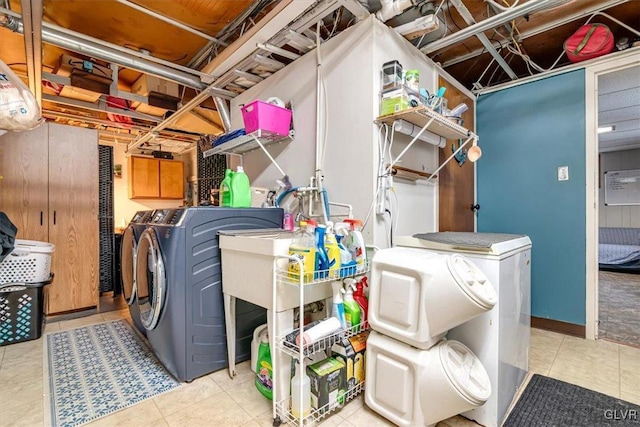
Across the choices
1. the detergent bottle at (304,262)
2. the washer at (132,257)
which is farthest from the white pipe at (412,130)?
the washer at (132,257)

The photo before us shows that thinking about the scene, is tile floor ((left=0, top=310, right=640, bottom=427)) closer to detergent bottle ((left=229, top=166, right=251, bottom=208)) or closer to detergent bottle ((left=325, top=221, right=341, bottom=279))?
detergent bottle ((left=325, top=221, right=341, bottom=279))

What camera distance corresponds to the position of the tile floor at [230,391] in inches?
58.3

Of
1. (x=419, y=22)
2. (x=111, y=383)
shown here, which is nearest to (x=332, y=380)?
(x=111, y=383)

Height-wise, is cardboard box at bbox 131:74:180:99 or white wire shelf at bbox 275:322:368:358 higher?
cardboard box at bbox 131:74:180:99

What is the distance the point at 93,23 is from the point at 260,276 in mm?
2536

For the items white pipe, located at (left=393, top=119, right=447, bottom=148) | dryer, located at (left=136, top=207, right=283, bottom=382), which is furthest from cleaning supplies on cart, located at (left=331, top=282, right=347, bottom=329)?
white pipe, located at (left=393, top=119, right=447, bottom=148)

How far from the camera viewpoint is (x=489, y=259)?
1.44 metres

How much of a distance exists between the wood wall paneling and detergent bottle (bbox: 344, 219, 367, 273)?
1.24 meters

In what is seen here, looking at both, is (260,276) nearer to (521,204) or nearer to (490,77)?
(521,204)

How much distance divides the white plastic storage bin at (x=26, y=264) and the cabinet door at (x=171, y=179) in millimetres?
2952

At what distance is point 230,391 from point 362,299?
2.98ft

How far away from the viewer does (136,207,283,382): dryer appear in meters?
1.75

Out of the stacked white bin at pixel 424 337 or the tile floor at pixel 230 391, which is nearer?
the stacked white bin at pixel 424 337

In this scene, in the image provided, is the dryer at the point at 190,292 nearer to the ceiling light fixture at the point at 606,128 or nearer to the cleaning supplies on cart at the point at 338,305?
the cleaning supplies on cart at the point at 338,305
